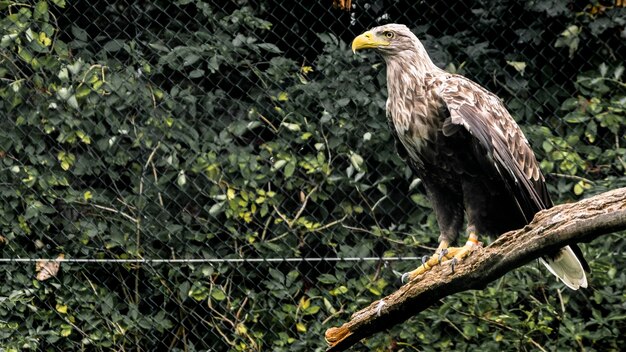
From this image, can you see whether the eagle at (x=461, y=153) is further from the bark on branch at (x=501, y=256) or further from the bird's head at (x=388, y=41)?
the bark on branch at (x=501, y=256)

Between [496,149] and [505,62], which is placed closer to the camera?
[496,149]

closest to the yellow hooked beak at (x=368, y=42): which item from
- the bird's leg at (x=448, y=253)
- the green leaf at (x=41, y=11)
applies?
the bird's leg at (x=448, y=253)

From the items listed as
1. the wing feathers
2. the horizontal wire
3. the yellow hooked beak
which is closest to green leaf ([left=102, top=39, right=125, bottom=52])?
the horizontal wire

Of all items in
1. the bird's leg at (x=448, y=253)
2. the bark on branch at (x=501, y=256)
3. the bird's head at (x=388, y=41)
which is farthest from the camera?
the bird's head at (x=388, y=41)

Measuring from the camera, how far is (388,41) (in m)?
4.75

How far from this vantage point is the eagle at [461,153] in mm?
4383

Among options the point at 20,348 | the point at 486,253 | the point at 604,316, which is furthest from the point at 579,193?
the point at 20,348

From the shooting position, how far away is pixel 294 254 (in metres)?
5.72

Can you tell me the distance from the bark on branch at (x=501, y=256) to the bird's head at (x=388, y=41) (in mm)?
995

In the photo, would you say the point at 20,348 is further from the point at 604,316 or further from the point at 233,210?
the point at 604,316

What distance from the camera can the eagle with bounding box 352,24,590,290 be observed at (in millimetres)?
4383

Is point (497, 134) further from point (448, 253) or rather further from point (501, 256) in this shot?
point (501, 256)

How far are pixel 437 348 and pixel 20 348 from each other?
1.76 meters

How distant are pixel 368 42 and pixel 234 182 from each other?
4.07 feet
